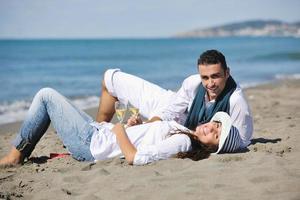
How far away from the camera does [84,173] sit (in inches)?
197

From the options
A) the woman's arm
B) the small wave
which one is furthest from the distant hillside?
the woman's arm

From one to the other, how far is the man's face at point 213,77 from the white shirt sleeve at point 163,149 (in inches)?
26.2

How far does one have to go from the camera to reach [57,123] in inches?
212

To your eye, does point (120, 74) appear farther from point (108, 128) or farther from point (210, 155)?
point (210, 155)

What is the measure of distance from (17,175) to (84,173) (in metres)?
0.75

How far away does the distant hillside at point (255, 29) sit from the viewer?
162 metres

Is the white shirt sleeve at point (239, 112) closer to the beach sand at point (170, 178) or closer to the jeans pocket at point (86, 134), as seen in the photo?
the beach sand at point (170, 178)

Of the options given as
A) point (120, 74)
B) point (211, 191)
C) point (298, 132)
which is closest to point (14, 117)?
point (120, 74)

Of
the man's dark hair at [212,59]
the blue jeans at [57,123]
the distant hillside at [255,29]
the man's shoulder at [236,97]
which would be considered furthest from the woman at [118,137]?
the distant hillside at [255,29]

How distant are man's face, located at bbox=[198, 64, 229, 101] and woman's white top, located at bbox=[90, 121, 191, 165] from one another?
56 centimetres

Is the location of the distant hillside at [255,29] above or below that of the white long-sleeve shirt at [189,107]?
below

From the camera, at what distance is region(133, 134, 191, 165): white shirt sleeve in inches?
191

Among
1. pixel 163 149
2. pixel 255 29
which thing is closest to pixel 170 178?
pixel 163 149

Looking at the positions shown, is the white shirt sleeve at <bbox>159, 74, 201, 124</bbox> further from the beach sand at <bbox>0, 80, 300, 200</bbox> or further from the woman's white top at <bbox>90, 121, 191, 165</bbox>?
the beach sand at <bbox>0, 80, 300, 200</bbox>
